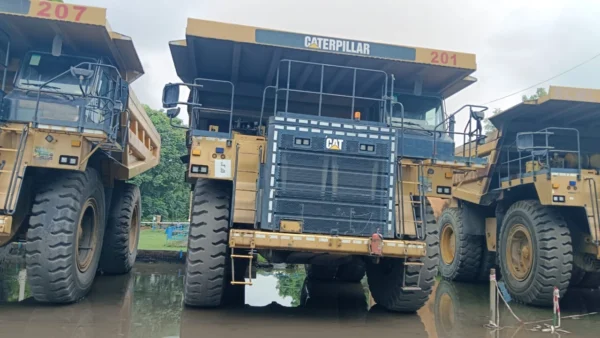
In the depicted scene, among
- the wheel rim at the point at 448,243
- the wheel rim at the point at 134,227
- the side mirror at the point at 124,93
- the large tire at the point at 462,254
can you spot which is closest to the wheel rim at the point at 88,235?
the side mirror at the point at 124,93

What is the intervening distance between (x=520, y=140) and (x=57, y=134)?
275 inches

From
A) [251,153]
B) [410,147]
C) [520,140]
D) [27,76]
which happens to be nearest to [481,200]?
[520,140]

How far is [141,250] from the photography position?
12.0m

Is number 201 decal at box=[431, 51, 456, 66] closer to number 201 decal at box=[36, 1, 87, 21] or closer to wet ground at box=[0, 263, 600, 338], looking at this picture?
wet ground at box=[0, 263, 600, 338]

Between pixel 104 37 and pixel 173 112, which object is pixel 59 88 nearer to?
pixel 104 37

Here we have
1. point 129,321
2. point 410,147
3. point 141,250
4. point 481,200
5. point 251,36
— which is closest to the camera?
point 129,321

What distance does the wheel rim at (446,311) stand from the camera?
635cm

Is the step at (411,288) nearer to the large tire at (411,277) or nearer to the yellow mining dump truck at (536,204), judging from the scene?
the large tire at (411,277)

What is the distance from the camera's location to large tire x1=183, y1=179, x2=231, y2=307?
592 cm

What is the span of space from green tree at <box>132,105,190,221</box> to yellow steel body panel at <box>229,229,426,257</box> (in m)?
27.2

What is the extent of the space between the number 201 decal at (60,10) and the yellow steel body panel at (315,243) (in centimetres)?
349

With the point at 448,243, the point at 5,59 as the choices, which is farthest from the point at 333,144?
the point at 448,243

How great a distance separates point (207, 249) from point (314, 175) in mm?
1570

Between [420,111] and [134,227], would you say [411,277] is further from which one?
[134,227]
